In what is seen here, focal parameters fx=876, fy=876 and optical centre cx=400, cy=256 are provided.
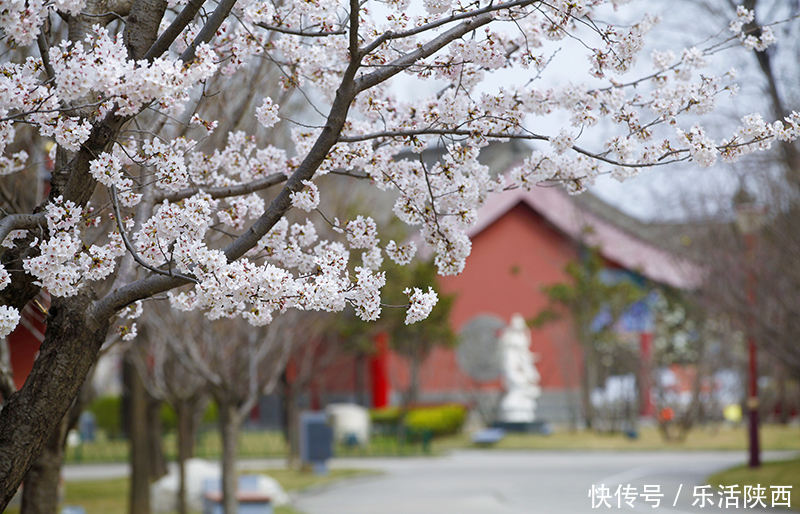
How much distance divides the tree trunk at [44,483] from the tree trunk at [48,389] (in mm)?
3445

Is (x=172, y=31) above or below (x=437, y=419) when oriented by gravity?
above

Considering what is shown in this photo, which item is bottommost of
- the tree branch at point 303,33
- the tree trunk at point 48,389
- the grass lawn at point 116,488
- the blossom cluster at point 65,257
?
the grass lawn at point 116,488

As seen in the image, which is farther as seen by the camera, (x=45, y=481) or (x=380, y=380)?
(x=380, y=380)

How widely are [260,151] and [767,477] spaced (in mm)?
11993

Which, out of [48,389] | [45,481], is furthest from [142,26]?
[45,481]

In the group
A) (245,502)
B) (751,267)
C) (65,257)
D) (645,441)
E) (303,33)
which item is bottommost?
(645,441)

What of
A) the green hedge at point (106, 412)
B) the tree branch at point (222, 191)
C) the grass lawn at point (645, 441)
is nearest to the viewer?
the tree branch at point (222, 191)

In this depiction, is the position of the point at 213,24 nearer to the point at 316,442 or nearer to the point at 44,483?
the point at 44,483

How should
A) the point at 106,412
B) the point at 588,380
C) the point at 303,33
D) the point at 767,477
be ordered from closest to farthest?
the point at 303,33
the point at 767,477
the point at 588,380
the point at 106,412

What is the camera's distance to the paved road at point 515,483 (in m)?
13.3

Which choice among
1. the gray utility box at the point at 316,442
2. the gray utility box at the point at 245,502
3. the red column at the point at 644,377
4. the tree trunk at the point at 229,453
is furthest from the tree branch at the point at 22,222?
the red column at the point at 644,377

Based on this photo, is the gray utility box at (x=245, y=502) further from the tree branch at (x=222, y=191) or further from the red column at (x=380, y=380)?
the red column at (x=380, y=380)

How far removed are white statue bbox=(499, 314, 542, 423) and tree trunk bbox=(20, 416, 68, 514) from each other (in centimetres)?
2149

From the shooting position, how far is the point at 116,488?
690 inches
